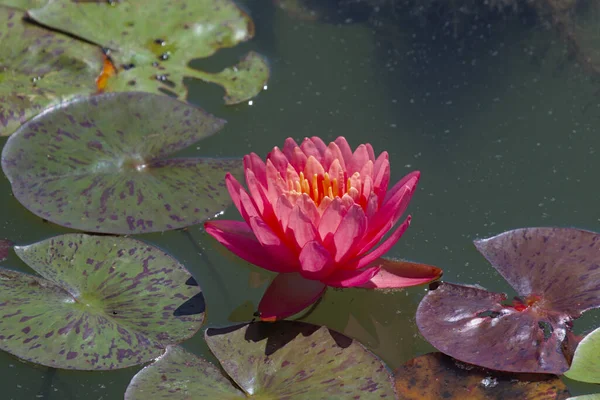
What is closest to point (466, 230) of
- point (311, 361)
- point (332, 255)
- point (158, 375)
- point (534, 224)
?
point (534, 224)

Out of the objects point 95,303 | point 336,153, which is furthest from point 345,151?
point 95,303

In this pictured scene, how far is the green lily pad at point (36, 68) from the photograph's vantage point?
2.76m

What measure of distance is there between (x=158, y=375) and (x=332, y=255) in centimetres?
56

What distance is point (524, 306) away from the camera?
199 centimetres

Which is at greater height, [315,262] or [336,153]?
[336,153]

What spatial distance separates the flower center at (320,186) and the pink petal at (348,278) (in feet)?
0.69

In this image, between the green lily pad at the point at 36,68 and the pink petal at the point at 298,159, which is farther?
the green lily pad at the point at 36,68

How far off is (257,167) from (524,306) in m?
0.86

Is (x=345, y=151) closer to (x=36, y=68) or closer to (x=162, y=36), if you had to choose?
(x=162, y=36)

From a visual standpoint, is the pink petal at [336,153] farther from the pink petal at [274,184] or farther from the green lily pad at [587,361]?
the green lily pad at [587,361]

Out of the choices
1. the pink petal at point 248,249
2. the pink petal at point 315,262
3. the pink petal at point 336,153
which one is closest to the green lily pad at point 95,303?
the pink petal at point 248,249

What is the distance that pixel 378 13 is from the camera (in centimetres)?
327

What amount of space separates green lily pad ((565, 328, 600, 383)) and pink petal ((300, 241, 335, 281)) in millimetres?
683

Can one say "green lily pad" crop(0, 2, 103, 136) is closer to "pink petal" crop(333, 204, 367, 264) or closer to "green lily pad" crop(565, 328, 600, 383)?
"pink petal" crop(333, 204, 367, 264)
